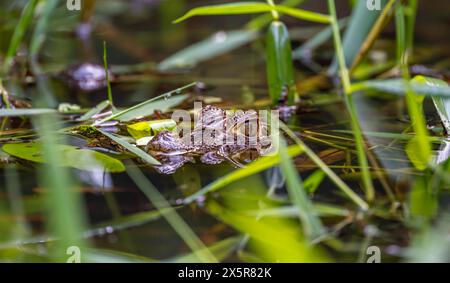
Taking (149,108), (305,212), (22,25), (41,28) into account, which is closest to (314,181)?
(305,212)

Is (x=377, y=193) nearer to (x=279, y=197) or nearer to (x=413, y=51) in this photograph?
(x=279, y=197)

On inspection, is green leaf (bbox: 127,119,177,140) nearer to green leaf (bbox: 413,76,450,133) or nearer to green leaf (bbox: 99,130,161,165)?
green leaf (bbox: 99,130,161,165)

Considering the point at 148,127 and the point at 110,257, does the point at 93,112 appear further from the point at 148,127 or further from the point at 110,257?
the point at 110,257

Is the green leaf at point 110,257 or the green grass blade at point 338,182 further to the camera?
the green grass blade at point 338,182

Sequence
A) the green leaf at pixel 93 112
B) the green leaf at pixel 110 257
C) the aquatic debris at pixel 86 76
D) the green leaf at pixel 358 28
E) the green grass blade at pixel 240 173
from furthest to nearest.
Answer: the aquatic debris at pixel 86 76, the green leaf at pixel 358 28, the green leaf at pixel 93 112, the green grass blade at pixel 240 173, the green leaf at pixel 110 257

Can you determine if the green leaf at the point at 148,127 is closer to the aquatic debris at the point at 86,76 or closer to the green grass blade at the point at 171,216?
the green grass blade at the point at 171,216

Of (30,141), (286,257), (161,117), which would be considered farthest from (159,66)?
(286,257)

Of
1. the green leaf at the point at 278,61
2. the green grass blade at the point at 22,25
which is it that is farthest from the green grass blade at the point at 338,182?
the green grass blade at the point at 22,25
